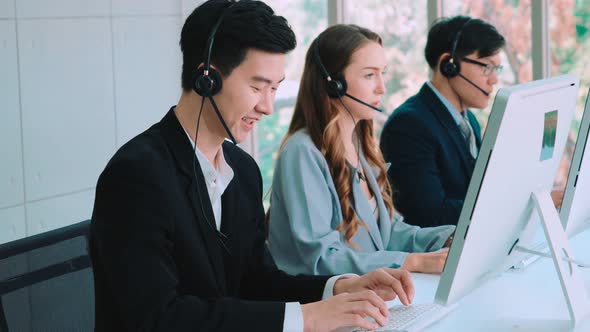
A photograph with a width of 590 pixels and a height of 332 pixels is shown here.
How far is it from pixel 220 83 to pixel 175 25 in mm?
1960

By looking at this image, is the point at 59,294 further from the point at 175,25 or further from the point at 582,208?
the point at 175,25

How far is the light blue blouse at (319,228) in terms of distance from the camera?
2.16 m

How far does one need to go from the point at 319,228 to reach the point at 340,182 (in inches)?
7.7

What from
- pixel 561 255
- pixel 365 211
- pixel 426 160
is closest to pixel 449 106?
pixel 426 160

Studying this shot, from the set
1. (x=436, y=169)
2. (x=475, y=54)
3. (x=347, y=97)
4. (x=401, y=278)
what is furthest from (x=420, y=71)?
(x=401, y=278)

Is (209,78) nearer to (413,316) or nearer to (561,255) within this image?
(413,316)

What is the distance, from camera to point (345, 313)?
152 centimetres

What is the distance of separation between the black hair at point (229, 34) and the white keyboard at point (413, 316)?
1.89 ft

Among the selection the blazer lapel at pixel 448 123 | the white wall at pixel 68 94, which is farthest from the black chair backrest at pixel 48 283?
the blazer lapel at pixel 448 123

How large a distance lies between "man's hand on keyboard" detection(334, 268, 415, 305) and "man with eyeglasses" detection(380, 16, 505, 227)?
3.50 feet

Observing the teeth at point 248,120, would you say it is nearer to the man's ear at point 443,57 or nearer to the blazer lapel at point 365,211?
the blazer lapel at point 365,211

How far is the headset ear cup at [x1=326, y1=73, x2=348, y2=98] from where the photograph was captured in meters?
2.42

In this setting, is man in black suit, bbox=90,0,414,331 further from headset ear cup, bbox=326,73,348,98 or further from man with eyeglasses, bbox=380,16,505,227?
man with eyeglasses, bbox=380,16,505,227

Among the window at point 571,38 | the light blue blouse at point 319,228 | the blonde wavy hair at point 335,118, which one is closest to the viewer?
the light blue blouse at point 319,228
